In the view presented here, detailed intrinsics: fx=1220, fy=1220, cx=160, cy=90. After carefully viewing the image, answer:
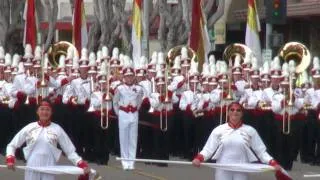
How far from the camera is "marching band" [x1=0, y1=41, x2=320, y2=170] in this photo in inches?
794

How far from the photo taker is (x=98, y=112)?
21016 millimetres

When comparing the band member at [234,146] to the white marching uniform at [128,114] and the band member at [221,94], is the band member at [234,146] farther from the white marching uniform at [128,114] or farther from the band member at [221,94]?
the band member at [221,94]

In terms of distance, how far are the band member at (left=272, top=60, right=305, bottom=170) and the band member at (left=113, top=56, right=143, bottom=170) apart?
2.28 meters

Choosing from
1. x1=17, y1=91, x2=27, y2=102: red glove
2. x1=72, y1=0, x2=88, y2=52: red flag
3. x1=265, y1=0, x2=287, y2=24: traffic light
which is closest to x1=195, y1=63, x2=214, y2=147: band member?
x1=17, y1=91, x2=27, y2=102: red glove

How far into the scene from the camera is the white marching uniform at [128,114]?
776 inches

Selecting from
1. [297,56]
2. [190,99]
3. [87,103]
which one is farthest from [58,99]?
[297,56]

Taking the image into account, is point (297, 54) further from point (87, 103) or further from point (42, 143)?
point (42, 143)

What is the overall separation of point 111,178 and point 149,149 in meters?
3.26

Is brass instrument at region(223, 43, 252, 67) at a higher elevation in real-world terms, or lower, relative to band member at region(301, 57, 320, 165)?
higher

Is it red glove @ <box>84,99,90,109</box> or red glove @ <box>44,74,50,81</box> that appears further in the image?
red glove @ <box>84,99,90,109</box>

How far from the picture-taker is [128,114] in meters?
19.7

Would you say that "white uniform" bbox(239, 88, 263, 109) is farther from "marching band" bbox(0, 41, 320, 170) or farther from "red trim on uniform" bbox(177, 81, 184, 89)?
"red trim on uniform" bbox(177, 81, 184, 89)

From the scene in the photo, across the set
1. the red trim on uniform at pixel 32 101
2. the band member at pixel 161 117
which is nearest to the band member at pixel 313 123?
the band member at pixel 161 117

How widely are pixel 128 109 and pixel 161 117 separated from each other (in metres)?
1.60
